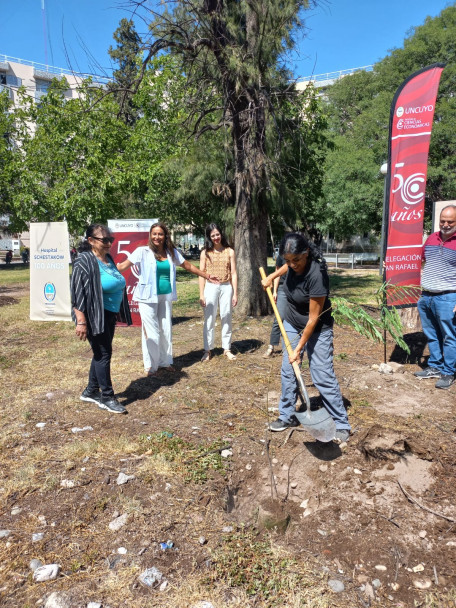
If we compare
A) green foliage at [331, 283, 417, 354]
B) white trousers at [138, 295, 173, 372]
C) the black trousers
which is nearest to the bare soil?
the black trousers

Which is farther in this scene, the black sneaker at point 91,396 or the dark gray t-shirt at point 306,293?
the black sneaker at point 91,396

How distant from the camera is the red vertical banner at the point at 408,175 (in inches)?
215

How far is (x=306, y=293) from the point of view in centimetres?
339

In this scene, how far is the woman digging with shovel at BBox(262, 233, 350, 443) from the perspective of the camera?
10.8 ft

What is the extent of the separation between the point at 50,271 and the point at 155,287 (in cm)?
456

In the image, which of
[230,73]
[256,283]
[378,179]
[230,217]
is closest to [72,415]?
[256,283]

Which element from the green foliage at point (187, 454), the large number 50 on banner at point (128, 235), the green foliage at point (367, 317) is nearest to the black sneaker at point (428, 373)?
the green foliage at point (367, 317)

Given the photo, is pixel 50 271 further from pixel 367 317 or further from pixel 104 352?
pixel 367 317

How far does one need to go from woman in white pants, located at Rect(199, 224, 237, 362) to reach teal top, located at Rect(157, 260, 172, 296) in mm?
676

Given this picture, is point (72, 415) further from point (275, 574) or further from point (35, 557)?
point (275, 574)

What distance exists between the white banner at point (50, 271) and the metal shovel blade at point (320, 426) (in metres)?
6.40

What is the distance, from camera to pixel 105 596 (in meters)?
2.19

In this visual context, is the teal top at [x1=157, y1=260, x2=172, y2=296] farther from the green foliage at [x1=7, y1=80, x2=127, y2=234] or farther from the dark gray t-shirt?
the green foliage at [x1=7, y1=80, x2=127, y2=234]

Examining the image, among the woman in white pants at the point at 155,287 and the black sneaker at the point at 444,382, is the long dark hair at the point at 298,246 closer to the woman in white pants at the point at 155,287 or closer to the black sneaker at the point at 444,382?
the woman in white pants at the point at 155,287
